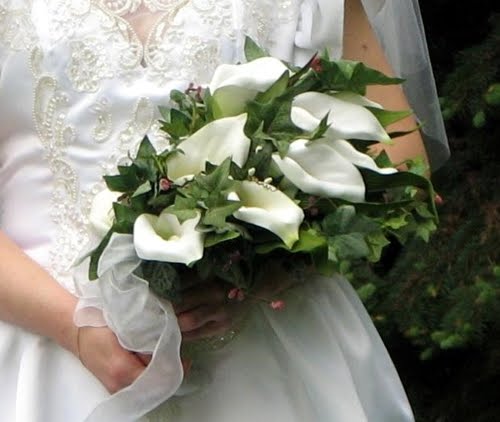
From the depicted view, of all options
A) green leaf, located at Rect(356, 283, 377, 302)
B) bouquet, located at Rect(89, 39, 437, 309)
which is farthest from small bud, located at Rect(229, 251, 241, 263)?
green leaf, located at Rect(356, 283, 377, 302)

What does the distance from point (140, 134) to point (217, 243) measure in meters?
0.32

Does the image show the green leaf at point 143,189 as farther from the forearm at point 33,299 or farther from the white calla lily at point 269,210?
the forearm at point 33,299

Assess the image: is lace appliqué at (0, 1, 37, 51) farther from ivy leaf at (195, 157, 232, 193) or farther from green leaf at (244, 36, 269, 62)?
ivy leaf at (195, 157, 232, 193)

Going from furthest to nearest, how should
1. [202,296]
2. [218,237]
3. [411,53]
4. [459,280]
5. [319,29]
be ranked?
[459,280]
[411,53]
[319,29]
[202,296]
[218,237]

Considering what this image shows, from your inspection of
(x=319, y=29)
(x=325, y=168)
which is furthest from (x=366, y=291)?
(x=325, y=168)

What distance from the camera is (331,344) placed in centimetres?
134

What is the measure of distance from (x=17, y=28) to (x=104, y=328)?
1.31ft

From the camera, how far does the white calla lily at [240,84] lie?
47.6 inches

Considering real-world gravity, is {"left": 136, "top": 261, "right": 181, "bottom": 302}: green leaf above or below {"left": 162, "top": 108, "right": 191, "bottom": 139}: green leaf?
below

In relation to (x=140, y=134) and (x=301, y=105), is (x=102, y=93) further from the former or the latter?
(x=301, y=105)

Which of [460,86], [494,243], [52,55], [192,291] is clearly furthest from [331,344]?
[460,86]

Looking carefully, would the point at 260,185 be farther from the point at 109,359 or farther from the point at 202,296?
the point at 109,359

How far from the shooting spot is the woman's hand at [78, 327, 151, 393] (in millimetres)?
1270

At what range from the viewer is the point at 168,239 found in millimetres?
1146
